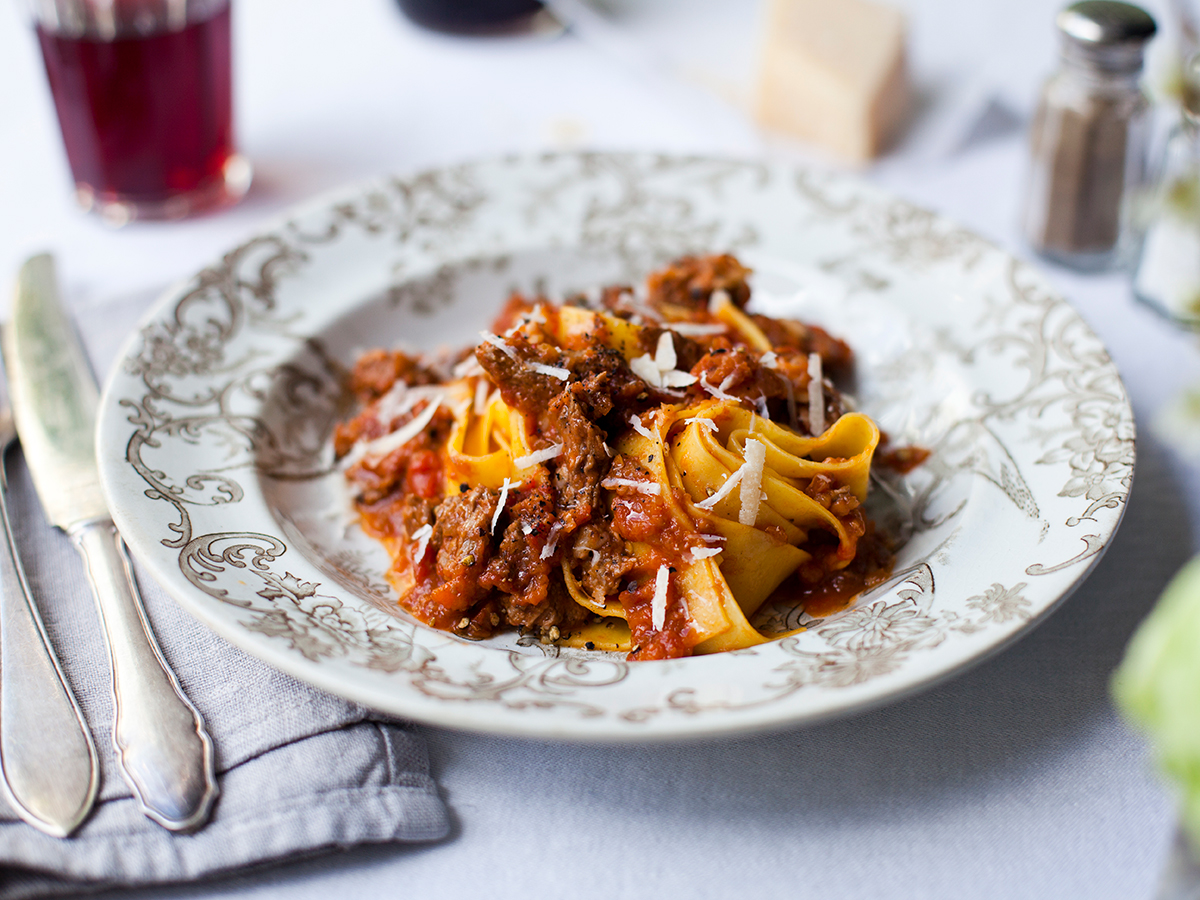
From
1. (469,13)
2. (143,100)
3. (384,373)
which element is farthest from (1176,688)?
(469,13)

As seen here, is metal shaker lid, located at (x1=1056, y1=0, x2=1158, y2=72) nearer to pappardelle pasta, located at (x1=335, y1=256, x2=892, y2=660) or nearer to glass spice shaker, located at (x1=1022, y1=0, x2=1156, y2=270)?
glass spice shaker, located at (x1=1022, y1=0, x2=1156, y2=270)

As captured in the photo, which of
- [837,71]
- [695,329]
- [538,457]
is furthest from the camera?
[837,71]

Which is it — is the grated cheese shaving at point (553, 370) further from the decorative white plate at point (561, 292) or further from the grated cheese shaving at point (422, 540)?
the decorative white plate at point (561, 292)

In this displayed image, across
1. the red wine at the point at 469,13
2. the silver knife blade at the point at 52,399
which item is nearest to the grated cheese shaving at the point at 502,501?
the silver knife blade at the point at 52,399

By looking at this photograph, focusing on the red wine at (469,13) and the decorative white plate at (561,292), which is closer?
the decorative white plate at (561,292)

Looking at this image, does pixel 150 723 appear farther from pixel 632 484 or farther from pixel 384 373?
pixel 384 373

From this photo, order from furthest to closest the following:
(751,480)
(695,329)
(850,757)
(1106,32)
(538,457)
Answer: (1106,32) → (695,329) → (538,457) → (751,480) → (850,757)
